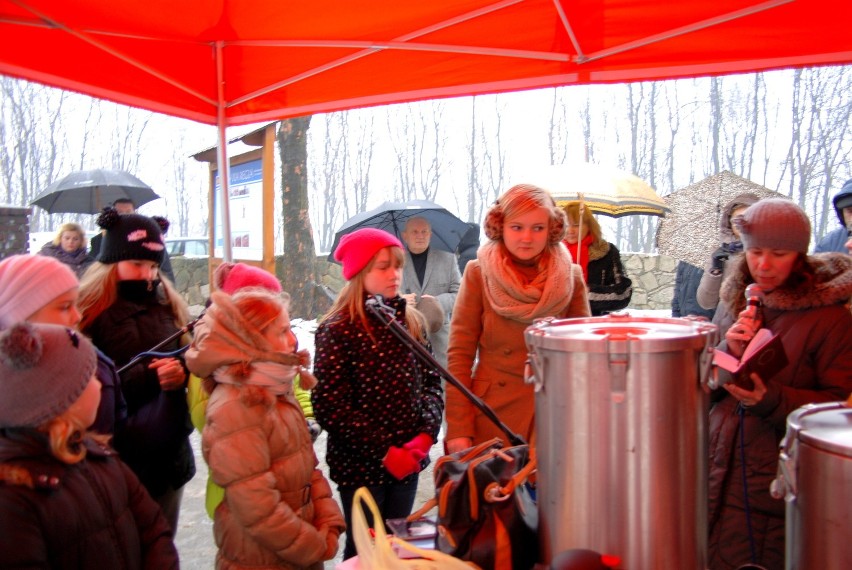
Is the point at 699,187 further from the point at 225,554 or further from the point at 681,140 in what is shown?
the point at 681,140

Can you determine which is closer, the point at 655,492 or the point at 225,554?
the point at 655,492

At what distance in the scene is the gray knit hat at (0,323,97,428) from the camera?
5.18 ft

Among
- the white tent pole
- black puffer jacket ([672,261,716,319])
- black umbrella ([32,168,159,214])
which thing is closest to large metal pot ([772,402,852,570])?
the white tent pole

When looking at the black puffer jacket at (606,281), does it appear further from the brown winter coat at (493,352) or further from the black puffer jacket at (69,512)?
the black puffer jacket at (69,512)

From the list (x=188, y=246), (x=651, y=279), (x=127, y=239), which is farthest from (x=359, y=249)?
(x=188, y=246)

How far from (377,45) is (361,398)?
196 cm

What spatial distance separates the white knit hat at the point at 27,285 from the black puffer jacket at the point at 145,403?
0.56 metres

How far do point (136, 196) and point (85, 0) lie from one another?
8.09 meters

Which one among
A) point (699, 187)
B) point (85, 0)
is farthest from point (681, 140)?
point (85, 0)

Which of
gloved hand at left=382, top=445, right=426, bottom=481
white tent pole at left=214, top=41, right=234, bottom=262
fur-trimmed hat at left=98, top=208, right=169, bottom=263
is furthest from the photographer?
white tent pole at left=214, top=41, right=234, bottom=262

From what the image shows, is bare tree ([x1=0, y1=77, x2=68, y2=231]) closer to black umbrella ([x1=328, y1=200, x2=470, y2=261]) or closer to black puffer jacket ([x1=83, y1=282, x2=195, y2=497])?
black umbrella ([x1=328, y1=200, x2=470, y2=261])

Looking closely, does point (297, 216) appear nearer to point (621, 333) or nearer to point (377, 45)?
point (377, 45)

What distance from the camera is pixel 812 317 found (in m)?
2.00

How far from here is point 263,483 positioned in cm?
213
